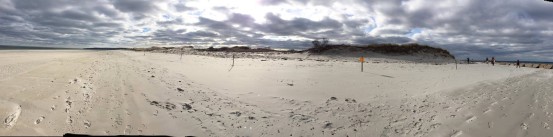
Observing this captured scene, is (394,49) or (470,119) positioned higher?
(394,49)

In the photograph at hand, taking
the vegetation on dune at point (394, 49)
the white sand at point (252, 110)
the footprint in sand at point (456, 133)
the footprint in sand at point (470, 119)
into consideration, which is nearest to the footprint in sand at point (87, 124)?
the white sand at point (252, 110)

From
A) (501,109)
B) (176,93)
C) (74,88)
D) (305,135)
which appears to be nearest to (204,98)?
(176,93)

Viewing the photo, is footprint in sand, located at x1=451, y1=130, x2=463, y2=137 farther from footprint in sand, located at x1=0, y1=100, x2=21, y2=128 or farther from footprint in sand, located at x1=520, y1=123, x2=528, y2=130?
footprint in sand, located at x1=0, y1=100, x2=21, y2=128

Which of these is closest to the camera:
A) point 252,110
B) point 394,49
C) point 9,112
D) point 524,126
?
point 9,112

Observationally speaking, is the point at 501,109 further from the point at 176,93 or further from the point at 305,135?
the point at 176,93

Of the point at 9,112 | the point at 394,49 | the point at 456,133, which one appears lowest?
the point at 456,133

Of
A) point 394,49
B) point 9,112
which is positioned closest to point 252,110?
point 9,112

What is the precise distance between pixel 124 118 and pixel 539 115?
26.8 ft

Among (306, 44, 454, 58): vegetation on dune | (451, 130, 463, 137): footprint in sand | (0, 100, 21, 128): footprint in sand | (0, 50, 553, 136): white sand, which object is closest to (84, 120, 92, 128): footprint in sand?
(0, 50, 553, 136): white sand

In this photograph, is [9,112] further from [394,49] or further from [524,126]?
[394,49]

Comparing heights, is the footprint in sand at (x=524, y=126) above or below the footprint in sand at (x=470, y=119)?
below

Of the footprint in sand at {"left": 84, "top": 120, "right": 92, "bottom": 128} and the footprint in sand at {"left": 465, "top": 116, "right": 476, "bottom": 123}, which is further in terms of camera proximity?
the footprint in sand at {"left": 465, "top": 116, "right": 476, "bottom": 123}

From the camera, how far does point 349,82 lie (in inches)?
588

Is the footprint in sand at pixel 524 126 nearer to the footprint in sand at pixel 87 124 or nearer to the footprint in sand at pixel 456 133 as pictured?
the footprint in sand at pixel 456 133
